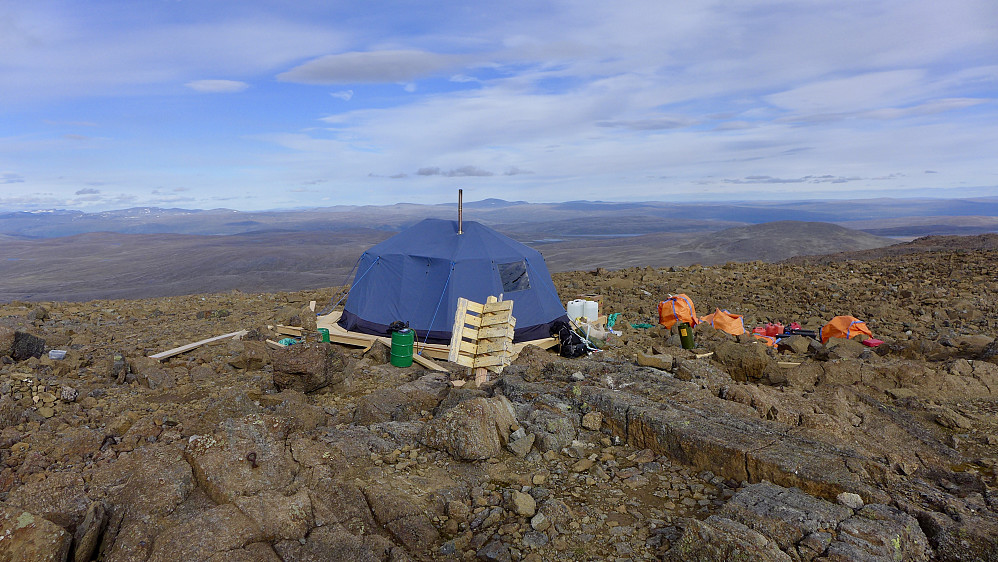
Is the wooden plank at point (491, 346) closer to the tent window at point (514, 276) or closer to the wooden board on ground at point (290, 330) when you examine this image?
the tent window at point (514, 276)

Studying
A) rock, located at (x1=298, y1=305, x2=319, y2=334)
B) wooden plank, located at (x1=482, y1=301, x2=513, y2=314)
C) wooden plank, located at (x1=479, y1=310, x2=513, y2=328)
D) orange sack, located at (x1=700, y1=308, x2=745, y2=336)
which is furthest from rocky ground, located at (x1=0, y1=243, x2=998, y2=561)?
orange sack, located at (x1=700, y1=308, x2=745, y2=336)

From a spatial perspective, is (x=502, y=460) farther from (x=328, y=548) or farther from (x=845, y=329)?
(x=845, y=329)

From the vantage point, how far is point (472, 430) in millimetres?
4703

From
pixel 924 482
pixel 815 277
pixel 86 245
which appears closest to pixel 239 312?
pixel 924 482

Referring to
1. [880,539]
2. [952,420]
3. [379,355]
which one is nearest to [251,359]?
[379,355]

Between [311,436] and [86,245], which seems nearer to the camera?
[311,436]

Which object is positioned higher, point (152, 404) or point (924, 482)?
point (924, 482)

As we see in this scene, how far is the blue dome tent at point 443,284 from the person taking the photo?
35.3ft

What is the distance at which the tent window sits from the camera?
11148mm

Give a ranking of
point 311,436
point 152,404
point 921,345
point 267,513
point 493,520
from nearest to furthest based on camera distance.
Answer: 1. point 267,513
2. point 493,520
3. point 311,436
4. point 152,404
5. point 921,345

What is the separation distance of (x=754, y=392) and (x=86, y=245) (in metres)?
105

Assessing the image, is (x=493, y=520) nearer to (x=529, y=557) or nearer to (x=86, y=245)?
(x=529, y=557)

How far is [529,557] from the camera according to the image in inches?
134

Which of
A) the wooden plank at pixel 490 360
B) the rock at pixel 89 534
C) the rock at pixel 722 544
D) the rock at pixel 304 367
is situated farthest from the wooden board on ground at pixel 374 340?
the rock at pixel 722 544
